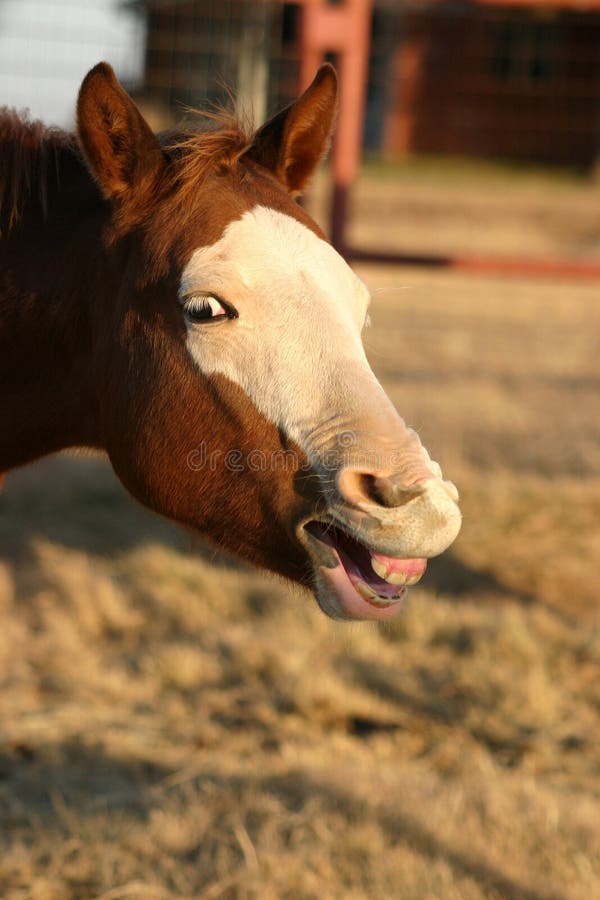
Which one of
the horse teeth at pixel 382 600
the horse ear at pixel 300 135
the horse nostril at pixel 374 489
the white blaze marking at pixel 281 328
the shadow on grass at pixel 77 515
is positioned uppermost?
the horse ear at pixel 300 135

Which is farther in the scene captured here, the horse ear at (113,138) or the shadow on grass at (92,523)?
the shadow on grass at (92,523)

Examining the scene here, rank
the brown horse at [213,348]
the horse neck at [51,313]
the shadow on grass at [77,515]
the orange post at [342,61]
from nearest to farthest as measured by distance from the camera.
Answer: the brown horse at [213,348] < the horse neck at [51,313] < the orange post at [342,61] < the shadow on grass at [77,515]

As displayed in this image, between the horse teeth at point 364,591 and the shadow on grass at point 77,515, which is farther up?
the horse teeth at point 364,591

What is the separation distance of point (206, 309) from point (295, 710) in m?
2.09

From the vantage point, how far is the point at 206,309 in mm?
2182

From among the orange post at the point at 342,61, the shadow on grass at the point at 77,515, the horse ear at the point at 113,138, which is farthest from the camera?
the shadow on grass at the point at 77,515

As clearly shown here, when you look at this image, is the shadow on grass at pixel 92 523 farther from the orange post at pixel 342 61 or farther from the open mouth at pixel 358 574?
the open mouth at pixel 358 574

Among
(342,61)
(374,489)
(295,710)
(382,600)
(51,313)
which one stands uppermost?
(342,61)

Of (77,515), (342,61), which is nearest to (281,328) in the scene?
(342,61)

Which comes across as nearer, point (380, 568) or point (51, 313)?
point (380, 568)

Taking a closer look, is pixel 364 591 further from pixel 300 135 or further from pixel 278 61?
pixel 278 61

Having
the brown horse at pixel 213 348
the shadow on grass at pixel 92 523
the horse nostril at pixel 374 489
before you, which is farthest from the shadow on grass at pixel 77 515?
the horse nostril at pixel 374 489

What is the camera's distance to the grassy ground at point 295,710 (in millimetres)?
2873

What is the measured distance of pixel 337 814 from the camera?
3.10m
